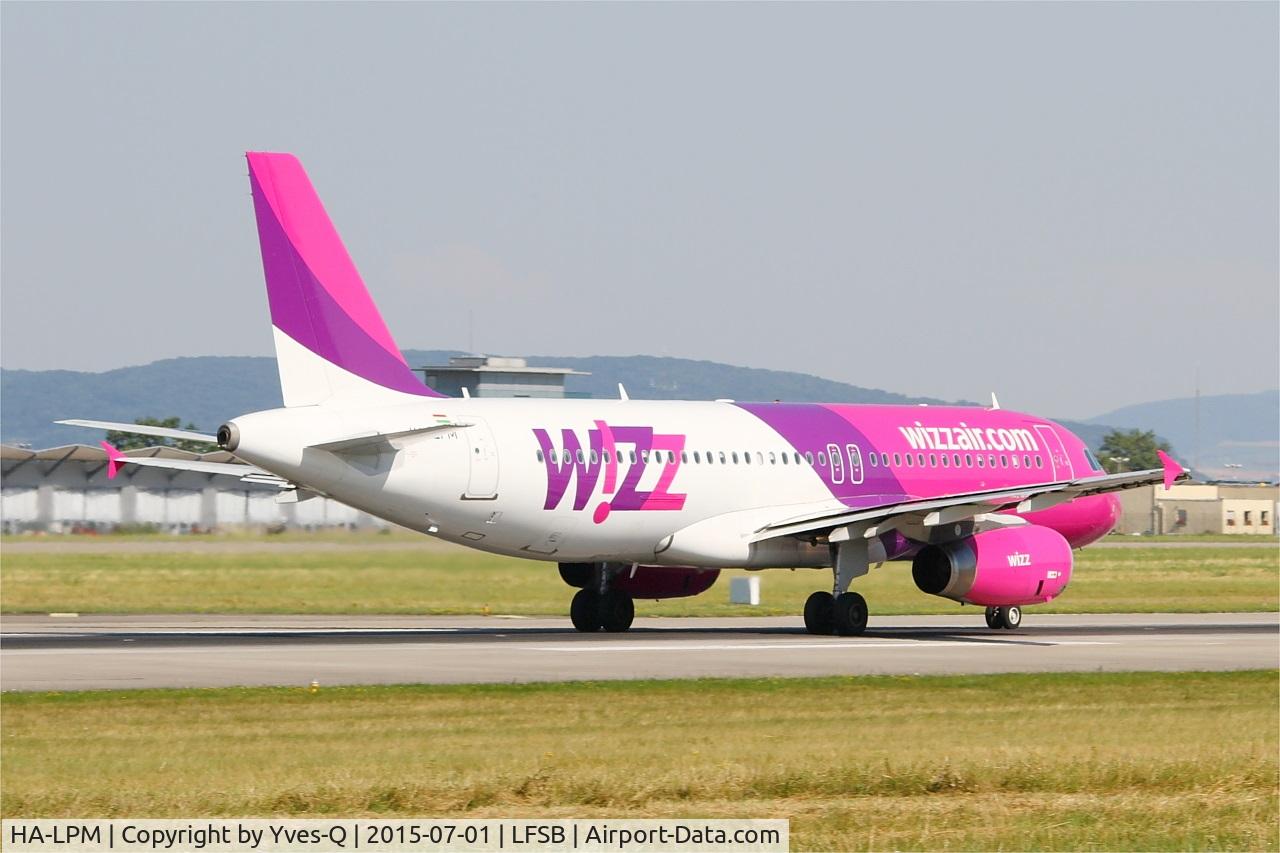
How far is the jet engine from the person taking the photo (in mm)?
36562

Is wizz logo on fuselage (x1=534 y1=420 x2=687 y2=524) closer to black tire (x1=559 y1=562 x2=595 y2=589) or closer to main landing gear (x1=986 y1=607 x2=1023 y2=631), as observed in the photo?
black tire (x1=559 y1=562 x2=595 y2=589)

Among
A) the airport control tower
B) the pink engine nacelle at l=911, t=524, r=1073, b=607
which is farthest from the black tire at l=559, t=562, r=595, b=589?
the airport control tower

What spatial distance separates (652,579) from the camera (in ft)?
121

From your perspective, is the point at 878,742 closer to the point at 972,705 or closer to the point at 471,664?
the point at 972,705

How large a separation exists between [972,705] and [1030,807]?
7.75 m

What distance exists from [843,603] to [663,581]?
3847mm

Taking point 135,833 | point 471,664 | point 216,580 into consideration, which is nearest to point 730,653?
point 471,664

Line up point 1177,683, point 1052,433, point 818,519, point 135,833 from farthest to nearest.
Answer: point 1052,433, point 818,519, point 1177,683, point 135,833

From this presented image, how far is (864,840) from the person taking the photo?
514 inches

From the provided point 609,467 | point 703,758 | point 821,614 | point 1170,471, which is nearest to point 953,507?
point 821,614

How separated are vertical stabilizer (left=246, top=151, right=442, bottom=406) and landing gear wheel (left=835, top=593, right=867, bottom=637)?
9295 mm

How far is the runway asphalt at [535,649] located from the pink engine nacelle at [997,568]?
853mm

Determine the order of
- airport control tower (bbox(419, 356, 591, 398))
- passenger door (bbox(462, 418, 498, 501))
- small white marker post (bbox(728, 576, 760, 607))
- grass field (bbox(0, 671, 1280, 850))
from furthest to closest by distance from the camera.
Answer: airport control tower (bbox(419, 356, 591, 398)) < small white marker post (bbox(728, 576, 760, 607)) < passenger door (bbox(462, 418, 498, 501)) < grass field (bbox(0, 671, 1280, 850))

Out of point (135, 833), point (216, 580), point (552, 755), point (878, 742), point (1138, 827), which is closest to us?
point (135, 833)
